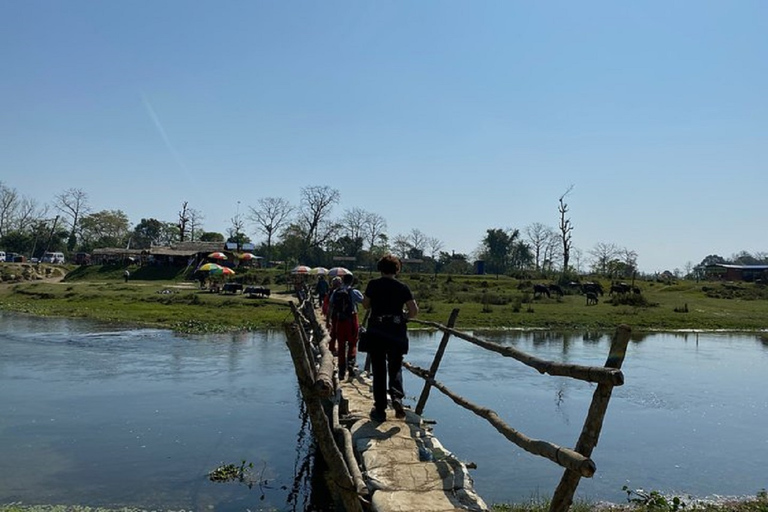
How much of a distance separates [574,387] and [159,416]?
11325 mm

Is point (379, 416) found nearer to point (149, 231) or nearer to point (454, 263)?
point (454, 263)

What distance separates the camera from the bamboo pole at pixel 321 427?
4086mm

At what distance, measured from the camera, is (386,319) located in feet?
22.8

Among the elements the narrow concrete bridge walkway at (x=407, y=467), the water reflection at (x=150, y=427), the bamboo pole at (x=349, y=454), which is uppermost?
the bamboo pole at (x=349, y=454)

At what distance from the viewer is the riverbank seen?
1247 inches

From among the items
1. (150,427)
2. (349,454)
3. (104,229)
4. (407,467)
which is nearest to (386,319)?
(407,467)

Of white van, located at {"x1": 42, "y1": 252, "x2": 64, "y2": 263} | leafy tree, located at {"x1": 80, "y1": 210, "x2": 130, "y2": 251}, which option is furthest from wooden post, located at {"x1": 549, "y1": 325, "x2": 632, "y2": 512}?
leafy tree, located at {"x1": 80, "y1": 210, "x2": 130, "y2": 251}

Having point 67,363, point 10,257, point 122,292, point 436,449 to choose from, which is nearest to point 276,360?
point 67,363

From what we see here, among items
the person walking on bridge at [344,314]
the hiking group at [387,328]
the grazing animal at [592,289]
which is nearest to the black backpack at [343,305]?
the person walking on bridge at [344,314]

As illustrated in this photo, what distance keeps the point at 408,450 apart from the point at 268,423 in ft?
26.0

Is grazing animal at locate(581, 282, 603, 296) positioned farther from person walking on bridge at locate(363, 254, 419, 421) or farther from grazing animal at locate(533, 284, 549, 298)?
Answer: person walking on bridge at locate(363, 254, 419, 421)

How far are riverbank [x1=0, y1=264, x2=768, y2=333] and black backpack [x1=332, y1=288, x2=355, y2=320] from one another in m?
18.1

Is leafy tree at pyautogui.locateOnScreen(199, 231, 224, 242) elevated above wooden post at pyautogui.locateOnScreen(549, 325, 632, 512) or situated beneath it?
elevated above

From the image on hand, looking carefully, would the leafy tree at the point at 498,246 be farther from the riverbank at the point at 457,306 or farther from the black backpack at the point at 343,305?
the black backpack at the point at 343,305
